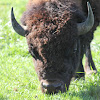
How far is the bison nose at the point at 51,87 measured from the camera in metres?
4.38

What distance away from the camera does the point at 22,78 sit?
18.9 ft

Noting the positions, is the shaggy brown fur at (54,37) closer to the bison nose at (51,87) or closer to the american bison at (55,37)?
the american bison at (55,37)

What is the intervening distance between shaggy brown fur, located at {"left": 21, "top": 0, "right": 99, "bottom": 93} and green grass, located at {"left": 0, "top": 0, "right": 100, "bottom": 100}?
436mm

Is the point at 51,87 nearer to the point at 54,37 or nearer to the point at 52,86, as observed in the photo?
the point at 52,86

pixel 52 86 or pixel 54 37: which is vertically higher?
pixel 54 37

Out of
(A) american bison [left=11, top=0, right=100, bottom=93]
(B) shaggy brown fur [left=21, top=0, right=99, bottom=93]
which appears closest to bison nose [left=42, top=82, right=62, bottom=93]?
(A) american bison [left=11, top=0, right=100, bottom=93]

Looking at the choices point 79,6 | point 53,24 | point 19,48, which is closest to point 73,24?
point 53,24

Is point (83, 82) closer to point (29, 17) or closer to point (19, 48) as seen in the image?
point (29, 17)

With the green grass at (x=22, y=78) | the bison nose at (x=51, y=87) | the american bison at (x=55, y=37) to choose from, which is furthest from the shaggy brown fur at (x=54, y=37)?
the green grass at (x=22, y=78)

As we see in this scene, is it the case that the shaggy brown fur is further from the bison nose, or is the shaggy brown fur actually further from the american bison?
the bison nose

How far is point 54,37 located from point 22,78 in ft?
5.69

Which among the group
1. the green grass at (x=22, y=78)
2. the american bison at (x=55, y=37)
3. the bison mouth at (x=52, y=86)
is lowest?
the green grass at (x=22, y=78)

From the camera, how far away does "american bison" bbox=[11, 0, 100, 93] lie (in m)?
4.52

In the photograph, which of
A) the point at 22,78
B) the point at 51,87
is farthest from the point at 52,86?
the point at 22,78
